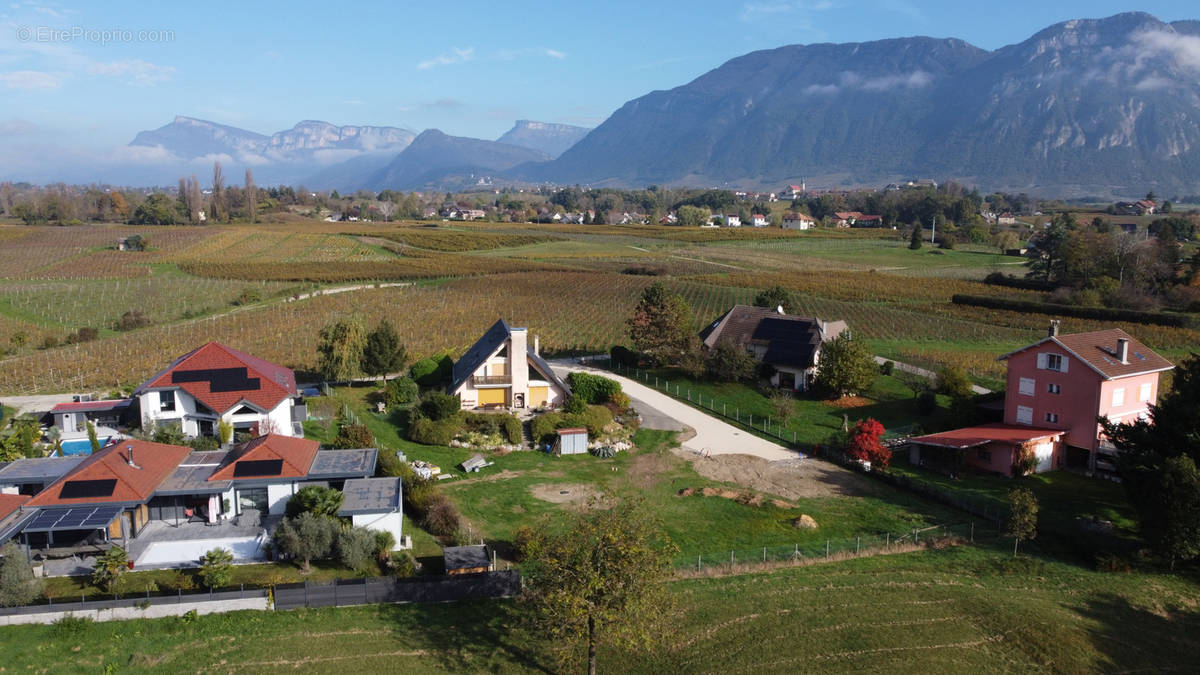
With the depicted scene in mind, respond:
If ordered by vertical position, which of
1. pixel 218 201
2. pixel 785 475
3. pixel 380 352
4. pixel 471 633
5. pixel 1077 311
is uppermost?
pixel 218 201

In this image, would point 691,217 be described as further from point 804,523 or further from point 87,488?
point 87,488

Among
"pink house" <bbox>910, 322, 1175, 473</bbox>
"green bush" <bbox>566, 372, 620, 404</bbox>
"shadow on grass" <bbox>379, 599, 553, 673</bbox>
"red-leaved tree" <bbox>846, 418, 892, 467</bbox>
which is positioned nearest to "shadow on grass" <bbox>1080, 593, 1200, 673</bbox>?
"red-leaved tree" <bbox>846, 418, 892, 467</bbox>

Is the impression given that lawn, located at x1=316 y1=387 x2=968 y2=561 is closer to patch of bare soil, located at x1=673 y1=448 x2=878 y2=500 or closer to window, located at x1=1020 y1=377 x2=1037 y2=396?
patch of bare soil, located at x1=673 y1=448 x2=878 y2=500

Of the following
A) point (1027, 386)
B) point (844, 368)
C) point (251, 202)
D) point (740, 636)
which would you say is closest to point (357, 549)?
point (740, 636)

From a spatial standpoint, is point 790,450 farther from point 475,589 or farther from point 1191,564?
point 475,589

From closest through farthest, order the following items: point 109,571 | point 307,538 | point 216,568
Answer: point 109,571 → point 216,568 → point 307,538

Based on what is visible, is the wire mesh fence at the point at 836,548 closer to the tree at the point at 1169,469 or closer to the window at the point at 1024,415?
the tree at the point at 1169,469

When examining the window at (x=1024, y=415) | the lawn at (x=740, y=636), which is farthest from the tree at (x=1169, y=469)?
the window at (x=1024, y=415)

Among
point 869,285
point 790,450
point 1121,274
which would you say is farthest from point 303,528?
point 1121,274
